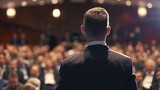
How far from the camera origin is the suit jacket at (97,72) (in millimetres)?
2346

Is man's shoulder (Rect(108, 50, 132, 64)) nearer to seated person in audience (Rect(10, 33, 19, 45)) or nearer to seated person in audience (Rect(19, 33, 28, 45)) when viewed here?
seated person in audience (Rect(10, 33, 19, 45))

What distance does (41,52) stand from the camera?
57.4ft

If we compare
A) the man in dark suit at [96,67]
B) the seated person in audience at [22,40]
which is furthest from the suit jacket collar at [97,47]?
the seated person in audience at [22,40]

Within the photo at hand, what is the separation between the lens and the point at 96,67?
236cm

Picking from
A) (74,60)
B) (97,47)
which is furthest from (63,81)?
(97,47)

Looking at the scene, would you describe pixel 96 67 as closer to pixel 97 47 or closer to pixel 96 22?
pixel 97 47

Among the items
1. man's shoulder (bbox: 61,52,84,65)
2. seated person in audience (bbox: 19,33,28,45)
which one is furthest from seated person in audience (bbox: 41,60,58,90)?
seated person in audience (bbox: 19,33,28,45)

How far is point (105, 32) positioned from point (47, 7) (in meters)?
23.6

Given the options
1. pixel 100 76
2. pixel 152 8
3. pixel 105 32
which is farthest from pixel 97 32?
pixel 152 8

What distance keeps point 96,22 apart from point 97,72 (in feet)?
0.79

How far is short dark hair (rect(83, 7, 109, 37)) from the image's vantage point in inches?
91.8

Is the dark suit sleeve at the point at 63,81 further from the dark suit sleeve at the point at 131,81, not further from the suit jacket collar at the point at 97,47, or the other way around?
the dark suit sleeve at the point at 131,81

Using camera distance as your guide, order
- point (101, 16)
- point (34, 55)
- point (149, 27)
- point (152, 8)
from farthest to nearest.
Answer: point (149, 27) < point (152, 8) < point (34, 55) < point (101, 16)

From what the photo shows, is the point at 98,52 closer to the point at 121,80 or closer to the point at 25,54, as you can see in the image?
the point at 121,80
